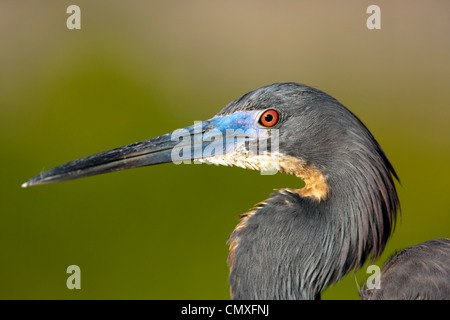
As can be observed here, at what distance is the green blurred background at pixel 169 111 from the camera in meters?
6.25

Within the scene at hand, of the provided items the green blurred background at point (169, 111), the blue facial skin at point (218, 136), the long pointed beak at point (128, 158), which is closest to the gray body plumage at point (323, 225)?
the blue facial skin at point (218, 136)

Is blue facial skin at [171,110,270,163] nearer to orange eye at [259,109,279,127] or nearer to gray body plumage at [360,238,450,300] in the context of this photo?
orange eye at [259,109,279,127]

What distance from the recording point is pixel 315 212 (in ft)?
8.98

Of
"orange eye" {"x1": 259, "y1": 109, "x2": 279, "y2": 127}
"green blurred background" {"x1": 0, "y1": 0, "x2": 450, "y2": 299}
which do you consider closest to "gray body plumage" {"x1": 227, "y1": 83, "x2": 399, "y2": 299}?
"orange eye" {"x1": 259, "y1": 109, "x2": 279, "y2": 127}

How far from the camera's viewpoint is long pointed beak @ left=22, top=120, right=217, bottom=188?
9.88ft

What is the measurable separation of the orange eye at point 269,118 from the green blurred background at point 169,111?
265 cm

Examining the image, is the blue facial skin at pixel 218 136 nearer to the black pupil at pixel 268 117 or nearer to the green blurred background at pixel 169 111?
the black pupil at pixel 268 117

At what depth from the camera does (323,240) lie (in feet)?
8.91

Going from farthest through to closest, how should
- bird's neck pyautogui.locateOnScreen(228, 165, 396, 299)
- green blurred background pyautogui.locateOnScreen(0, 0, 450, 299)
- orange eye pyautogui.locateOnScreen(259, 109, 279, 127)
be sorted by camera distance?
1. green blurred background pyautogui.locateOnScreen(0, 0, 450, 299)
2. orange eye pyautogui.locateOnScreen(259, 109, 279, 127)
3. bird's neck pyautogui.locateOnScreen(228, 165, 396, 299)

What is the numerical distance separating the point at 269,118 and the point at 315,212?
0.51 metres

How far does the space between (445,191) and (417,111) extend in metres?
1.75

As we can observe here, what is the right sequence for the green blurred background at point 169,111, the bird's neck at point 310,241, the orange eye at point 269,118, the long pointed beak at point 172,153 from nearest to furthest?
the bird's neck at point 310,241 → the orange eye at point 269,118 → the long pointed beak at point 172,153 → the green blurred background at point 169,111

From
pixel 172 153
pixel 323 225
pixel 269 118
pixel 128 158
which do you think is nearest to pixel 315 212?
pixel 323 225

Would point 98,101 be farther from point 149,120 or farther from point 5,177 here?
point 5,177
